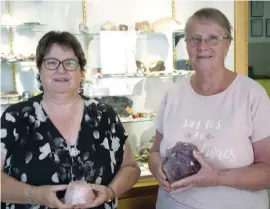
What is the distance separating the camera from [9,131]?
1107 millimetres

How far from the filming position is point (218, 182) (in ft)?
3.48

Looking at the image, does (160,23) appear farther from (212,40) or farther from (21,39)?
(212,40)

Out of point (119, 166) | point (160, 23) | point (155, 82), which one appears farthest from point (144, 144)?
point (119, 166)

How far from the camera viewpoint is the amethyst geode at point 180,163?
106 centimetres

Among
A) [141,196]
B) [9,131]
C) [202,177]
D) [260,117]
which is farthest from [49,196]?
[141,196]

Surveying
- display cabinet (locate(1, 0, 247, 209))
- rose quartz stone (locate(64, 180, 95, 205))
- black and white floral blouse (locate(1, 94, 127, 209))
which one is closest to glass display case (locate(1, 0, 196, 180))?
display cabinet (locate(1, 0, 247, 209))

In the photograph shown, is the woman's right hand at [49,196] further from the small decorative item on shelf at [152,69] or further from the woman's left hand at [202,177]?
the small decorative item on shelf at [152,69]

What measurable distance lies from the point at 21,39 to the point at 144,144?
0.94 meters

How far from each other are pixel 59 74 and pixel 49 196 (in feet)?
1.26

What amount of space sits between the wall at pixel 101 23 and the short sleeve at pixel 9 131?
2.68 ft

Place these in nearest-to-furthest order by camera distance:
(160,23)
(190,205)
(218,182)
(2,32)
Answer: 1. (218,182)
2. (190,205)
3. (2,32)
4. (160,23)

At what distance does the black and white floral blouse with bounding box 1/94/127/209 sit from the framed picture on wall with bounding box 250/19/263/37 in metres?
3.39

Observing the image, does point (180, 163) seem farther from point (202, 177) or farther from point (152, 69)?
point (152, 69)

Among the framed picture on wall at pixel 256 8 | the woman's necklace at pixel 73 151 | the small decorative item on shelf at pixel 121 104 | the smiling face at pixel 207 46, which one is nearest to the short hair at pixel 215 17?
the smiling face at pixel 207 46
